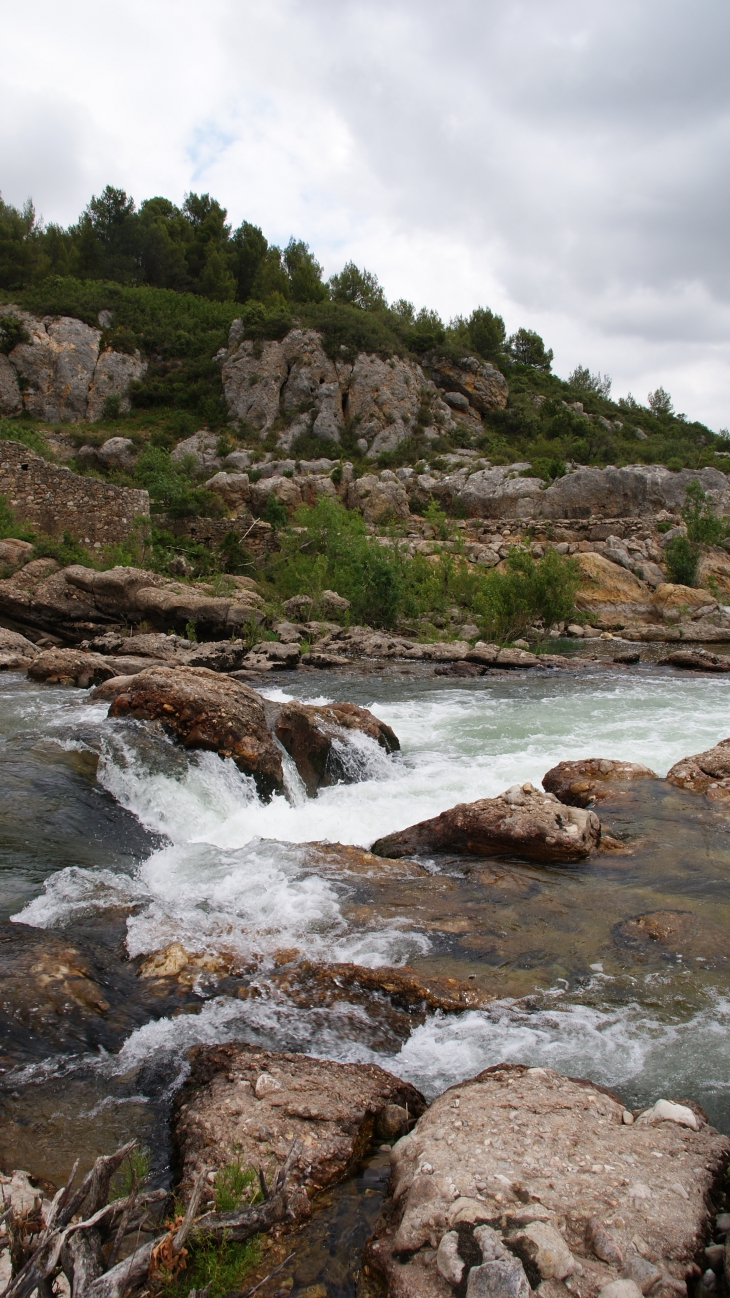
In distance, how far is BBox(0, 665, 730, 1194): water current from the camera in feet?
11.8

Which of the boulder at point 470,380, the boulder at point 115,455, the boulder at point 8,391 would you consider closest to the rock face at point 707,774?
the boulder at point 115,455

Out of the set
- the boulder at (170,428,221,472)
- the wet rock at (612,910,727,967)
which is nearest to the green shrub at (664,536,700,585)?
the boulder at (170,428,221,472)

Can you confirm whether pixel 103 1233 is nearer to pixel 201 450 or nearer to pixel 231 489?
pixel 231 489

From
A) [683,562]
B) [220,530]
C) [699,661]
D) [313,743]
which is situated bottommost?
[313,743]

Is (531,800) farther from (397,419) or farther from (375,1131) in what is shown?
(397,419)

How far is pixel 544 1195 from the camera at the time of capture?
250cm

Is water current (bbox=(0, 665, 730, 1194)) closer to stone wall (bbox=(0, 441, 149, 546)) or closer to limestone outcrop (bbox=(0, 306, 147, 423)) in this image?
stone wall (bbox=(0, 441, 149, 546))

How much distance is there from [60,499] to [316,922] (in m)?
19.5

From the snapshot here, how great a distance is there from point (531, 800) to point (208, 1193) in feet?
15.5

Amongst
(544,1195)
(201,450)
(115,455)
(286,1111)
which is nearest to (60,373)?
(115,455)

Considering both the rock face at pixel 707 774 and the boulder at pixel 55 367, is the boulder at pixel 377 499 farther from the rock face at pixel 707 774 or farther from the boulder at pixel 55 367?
the rock face at pixel 707 774

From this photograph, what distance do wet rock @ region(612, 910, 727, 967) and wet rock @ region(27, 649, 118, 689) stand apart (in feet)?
31.9

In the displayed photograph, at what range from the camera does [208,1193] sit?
8.80 ft

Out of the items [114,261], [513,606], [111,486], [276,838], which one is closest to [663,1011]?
[276,838]
